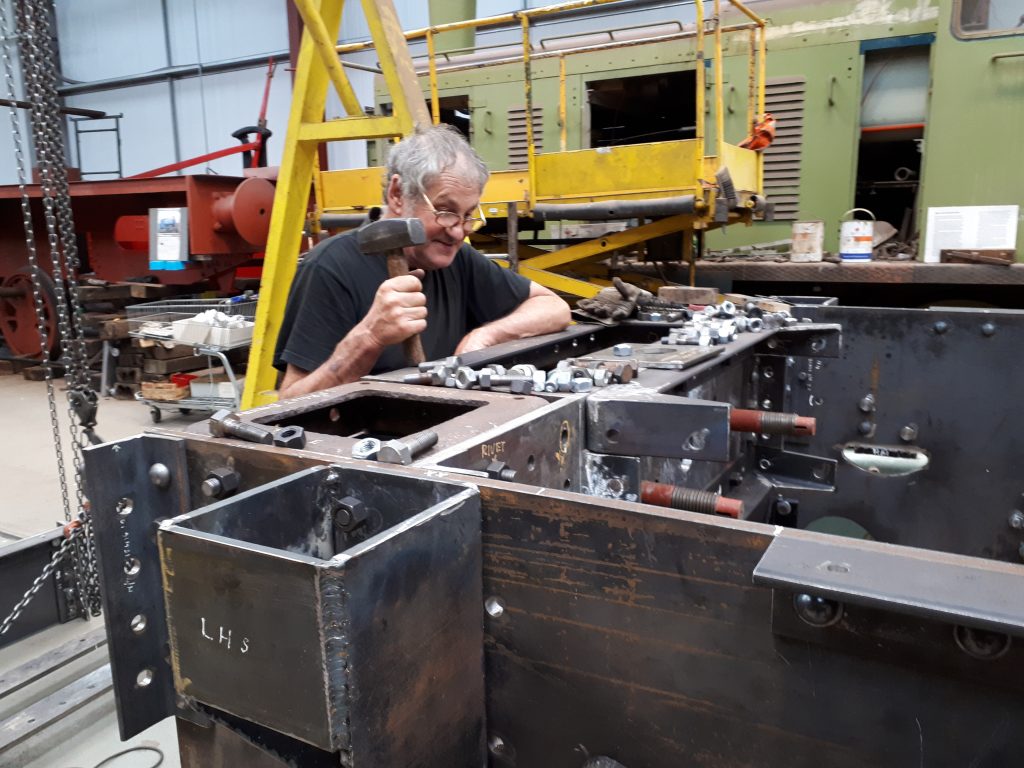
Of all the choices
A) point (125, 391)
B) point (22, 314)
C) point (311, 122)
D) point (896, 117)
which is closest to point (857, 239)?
point (896, 117)

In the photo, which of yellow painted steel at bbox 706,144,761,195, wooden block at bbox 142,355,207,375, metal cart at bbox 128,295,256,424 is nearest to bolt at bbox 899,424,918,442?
yellow painted steel at bbox 706,144,761,195

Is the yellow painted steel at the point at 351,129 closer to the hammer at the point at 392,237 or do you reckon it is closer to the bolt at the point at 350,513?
the hammer at the point at 392,237

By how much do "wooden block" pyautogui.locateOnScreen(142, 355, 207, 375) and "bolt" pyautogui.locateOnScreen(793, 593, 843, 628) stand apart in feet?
17.6

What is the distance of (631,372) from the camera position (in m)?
1.28

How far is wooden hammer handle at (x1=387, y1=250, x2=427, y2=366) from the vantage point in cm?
171

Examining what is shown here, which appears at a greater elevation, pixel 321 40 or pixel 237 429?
pixel 321 40

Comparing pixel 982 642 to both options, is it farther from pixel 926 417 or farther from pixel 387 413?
pixel 926 417

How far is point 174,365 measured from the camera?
5.34 meters

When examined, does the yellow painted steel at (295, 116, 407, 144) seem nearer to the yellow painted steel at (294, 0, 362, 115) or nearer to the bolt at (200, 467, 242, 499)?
the yellow painted steel at (294, 0, 362, 115)

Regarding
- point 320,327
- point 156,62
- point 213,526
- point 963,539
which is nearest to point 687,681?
point 213,526

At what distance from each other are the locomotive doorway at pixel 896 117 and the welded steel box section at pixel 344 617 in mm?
4701

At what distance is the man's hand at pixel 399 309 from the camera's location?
1620 millimetres

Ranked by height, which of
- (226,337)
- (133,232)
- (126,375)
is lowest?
(126,375)

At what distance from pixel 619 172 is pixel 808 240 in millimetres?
1221
